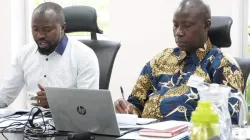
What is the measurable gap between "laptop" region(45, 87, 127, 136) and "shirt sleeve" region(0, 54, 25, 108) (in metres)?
1.07

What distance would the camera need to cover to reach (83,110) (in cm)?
178

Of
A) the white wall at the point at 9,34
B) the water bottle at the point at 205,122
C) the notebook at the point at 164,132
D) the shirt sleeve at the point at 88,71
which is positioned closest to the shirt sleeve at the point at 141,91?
the shirt sleeve at the point at 88,71

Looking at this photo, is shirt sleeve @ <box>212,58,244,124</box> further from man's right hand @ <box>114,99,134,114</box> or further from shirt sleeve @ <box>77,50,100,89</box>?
shirt sleeve @ <box>77,50,100,89</box>

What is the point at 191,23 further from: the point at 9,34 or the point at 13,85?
the point at 9,34

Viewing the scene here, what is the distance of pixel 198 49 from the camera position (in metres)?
2.43

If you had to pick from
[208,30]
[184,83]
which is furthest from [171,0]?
[184,83]

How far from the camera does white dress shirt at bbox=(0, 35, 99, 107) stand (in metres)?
2.80

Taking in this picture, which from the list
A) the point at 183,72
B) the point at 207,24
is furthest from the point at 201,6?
the point at 183,72

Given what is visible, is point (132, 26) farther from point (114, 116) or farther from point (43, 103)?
point (114, 116)

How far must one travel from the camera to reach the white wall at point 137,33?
3.54 metres

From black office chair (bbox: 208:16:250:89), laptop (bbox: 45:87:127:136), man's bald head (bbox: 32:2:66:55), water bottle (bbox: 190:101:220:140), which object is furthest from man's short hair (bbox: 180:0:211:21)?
water bottle (bbox: 190:101:220:140)

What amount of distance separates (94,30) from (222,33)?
80 centimetres

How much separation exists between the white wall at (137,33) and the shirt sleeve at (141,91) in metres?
1.01

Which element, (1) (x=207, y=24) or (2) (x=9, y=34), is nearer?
(1) (x=207, y=24)
